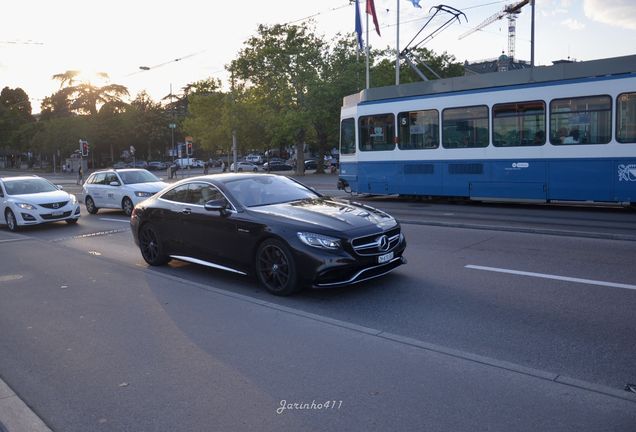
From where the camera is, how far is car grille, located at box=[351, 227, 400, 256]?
22.1ft

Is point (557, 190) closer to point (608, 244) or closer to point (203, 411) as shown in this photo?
point (608, 244)

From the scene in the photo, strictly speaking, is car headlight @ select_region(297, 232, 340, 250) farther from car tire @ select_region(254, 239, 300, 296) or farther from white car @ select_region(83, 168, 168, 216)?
white car @ select_region(83, 168, 168, 216)

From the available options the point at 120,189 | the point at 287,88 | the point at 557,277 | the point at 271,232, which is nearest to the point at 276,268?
the point at 271,232

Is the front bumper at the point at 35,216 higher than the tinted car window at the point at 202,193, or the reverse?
the tinted car window at the point at 202,193

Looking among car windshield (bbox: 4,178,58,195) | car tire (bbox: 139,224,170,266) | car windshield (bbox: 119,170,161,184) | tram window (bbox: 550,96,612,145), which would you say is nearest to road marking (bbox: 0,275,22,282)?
car tire (bbox: 139,224,170,266)

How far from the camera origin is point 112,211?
20.5 m

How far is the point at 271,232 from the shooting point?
23.0 feet

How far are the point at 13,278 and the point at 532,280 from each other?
24.9 ft

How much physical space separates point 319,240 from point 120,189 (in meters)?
13.4

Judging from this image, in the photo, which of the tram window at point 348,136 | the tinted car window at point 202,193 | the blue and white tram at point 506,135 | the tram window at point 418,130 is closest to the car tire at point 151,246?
the tinted car window at point 202,193

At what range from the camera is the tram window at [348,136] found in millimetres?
19859

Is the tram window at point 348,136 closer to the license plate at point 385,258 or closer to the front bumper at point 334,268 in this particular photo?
the license plate at point 385,258

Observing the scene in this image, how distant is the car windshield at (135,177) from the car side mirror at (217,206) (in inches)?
459

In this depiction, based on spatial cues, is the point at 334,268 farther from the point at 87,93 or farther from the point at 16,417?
the point at 87,93
